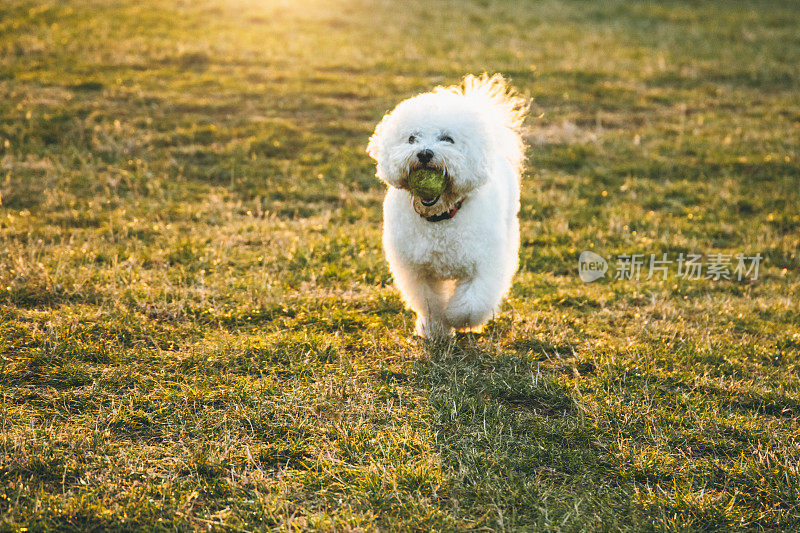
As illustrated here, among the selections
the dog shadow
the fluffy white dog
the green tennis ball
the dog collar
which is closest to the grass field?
the dog shadow

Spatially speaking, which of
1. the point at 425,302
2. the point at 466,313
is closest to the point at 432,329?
the point at 425,302

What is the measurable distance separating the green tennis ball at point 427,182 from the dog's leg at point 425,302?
2.70 ft

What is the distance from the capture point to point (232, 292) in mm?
6316

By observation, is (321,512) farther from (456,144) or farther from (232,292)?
(232,292)

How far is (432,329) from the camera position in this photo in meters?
5.57

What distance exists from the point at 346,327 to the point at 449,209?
4.49 ft

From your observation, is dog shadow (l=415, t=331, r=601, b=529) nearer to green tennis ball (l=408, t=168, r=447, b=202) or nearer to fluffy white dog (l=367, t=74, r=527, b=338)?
fluffy white dog (l=367, t=74, r=527, b=338)

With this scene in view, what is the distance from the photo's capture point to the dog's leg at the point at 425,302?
18.4ft

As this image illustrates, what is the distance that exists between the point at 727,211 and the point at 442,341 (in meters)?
5.86

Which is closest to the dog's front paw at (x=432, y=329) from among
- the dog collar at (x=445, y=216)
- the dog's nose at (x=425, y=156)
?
the dog collar at (x=445, y=216)

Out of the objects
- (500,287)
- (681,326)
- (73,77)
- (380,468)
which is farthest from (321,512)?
(73,77)

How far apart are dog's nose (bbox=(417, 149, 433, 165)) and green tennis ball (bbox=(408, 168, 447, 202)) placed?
0.07 metres

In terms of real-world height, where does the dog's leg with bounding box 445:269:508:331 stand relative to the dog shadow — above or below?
above

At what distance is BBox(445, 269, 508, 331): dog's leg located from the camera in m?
5.38
